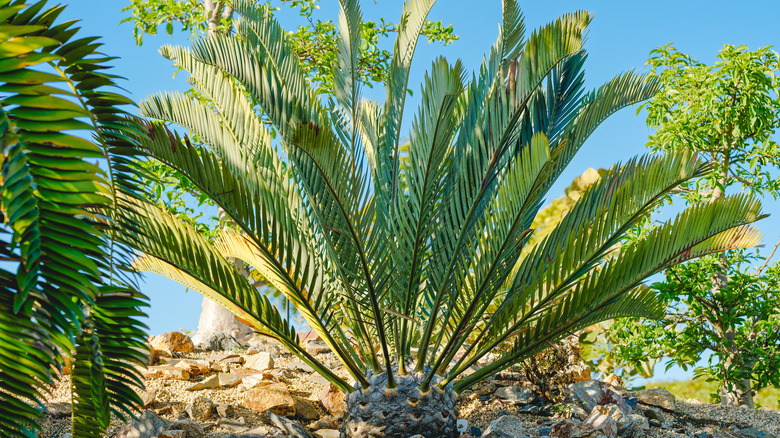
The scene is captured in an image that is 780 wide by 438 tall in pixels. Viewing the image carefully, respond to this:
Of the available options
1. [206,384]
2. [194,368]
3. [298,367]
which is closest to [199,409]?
[206,384]

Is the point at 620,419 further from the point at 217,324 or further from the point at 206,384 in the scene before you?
the point at 217,324

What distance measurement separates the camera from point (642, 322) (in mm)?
6281

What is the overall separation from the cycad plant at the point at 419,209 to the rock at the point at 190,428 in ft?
2.81

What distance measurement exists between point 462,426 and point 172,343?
12.8ft

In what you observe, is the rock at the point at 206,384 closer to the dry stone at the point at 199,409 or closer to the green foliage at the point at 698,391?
the dry stone at the point at 199,409

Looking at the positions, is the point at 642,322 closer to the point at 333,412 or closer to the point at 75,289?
the point at 333,412

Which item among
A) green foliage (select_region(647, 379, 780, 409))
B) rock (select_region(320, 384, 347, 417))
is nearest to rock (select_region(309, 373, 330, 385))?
rock (select_region(320, 384, 347, 417))

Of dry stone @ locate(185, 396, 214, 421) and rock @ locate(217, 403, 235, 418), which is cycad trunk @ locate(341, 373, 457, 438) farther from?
dry stone @ locate(185, 396, 214, 421)

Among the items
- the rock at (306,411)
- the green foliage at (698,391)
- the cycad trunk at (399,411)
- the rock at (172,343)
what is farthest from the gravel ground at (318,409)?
the green foliage at (698,391)

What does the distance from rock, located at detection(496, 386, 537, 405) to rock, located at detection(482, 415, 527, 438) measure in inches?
18.6

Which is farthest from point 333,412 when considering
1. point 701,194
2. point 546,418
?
point 701,194

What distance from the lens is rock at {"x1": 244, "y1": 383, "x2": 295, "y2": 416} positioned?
16.5ft

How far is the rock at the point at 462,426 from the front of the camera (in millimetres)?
4665

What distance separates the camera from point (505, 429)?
4578mm
